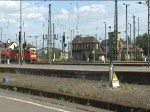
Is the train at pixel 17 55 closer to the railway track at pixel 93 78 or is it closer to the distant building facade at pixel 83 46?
the distant building facade at pixel 83 46

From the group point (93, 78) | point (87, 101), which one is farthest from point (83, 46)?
point (87, 101)

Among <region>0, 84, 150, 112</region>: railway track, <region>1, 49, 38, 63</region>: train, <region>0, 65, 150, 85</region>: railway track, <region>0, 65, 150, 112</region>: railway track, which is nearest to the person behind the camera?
<region>0, 84, 150, 112</region>: railway track

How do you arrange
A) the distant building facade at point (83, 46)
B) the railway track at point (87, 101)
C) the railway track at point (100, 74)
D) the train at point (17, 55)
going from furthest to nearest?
1. the distant building facade at point (83, 46)
2. the train at point (17, 55)
3. the railway track at point (100, 74)
4. the railway track at point (87, 101)

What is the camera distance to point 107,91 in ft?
55.6

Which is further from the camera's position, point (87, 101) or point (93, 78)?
point (93, 78)

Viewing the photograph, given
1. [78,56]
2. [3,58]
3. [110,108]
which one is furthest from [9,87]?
[78,56]

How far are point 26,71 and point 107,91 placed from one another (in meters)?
16.3

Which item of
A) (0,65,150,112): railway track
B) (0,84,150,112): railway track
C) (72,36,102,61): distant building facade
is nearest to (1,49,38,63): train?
(72,36,102,61): distant building facade

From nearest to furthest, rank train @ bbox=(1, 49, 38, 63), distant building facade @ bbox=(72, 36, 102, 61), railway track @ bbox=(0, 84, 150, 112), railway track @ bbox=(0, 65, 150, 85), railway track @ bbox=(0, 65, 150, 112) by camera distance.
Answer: railway track @ bbox=(0, 84, 150, 112)
railway track @ bbox=(0, 65, 150, 112)
railway track @ bbox=(0, 65, 150, 85)
train @ bbox=(1, 49, 38, 63)
distant building facade @ bbox=(72, 36, 102, 61)

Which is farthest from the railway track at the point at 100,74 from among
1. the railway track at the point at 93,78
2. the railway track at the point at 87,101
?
the railway track at the point at 87,101

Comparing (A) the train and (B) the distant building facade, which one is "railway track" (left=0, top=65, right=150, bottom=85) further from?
(B) the distant building facade

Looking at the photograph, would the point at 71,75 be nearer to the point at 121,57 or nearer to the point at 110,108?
the point at 110,108

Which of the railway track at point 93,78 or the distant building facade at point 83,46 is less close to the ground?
the distant building facade at point 83,46

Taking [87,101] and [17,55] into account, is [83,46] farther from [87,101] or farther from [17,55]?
[87,101]
